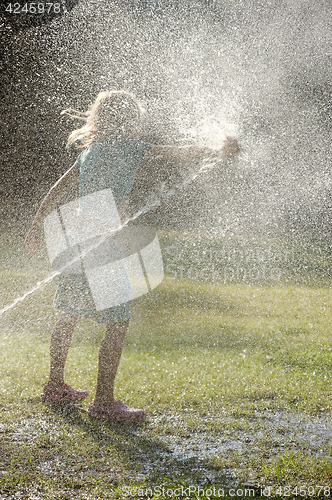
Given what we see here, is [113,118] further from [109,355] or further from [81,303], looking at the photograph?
[109,355]

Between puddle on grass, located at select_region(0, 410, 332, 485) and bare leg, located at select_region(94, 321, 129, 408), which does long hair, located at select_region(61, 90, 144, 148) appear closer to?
bare leg, located at select_region(94, 321, 129, 408)

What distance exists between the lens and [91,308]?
2402mm

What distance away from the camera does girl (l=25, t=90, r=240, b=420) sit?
2377 mm

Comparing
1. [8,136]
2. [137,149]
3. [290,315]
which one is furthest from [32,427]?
[8,136]

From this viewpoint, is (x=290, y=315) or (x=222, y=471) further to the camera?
(x=290, y=315)

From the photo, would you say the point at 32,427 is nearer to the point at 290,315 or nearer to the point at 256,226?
the point at 290,315

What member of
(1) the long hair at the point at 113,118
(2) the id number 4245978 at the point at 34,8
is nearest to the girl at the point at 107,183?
(1) the long hair at the point at 113,118

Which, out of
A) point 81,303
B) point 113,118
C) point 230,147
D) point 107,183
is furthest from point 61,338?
point 230,147

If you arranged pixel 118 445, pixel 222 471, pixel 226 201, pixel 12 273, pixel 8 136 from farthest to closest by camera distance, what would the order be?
pixel 226 201, pixel 8 136, pixel 12 273, pixel 118 445, pixel 222 471

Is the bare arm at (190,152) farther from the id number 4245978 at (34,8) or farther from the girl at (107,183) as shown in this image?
the id number 4245978 at (34,8)

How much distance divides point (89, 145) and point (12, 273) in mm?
3930

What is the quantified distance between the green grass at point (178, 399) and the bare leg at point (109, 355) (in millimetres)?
152

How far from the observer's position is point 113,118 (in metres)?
2.46

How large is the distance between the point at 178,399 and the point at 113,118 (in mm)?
1332
